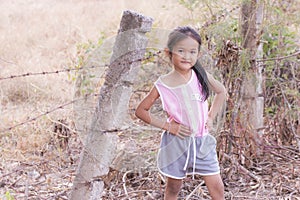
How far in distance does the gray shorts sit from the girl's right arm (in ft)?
0.27

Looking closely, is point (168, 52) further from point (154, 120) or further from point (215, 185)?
point (215, 185)

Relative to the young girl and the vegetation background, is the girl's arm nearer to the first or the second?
the young girl

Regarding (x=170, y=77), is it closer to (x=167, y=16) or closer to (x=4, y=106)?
(x=4, y=106)

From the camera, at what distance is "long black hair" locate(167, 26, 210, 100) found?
227cm

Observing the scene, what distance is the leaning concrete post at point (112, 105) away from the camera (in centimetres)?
238

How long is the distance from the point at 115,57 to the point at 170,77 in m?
0.29

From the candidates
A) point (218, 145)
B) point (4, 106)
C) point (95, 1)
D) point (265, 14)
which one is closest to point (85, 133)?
point (218, 145)

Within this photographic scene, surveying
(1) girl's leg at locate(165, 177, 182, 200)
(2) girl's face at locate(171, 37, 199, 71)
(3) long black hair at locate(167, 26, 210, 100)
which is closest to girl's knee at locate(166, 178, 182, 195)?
(1) girl's leg at locate(165, 177, 182, 200)

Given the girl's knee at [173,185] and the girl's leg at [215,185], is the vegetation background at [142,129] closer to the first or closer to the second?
the girl's knee at [173,185]

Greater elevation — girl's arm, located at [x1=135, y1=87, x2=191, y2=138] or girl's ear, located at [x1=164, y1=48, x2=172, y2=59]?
girl's ear, located at [x1=164, y1=48, x2=172, y2=59]

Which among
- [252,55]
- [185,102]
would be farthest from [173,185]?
[252,55]

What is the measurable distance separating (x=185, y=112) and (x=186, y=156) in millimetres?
225

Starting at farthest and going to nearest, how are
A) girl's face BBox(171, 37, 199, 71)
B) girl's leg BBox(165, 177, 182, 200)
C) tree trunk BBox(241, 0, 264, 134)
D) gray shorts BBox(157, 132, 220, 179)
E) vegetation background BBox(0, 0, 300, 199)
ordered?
tree trunk BBox(241, 0, 264, 134) < vegetation background BBox(0, 0, 300, 199) < girl's leg BBox(165, 177, 182, 200) < gray shorts BBox(157, 132, 220, 179) < girl's face BBox(171, 37, 199, 71)

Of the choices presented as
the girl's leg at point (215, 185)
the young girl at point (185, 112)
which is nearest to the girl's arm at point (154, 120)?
the young girl at point (185, 112)
